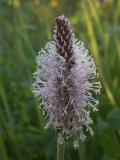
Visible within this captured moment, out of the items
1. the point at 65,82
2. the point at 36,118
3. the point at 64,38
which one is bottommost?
the point at 36,118

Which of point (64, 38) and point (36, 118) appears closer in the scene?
point (64, 38)

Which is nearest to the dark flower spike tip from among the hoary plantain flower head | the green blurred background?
the hoary plantain flower head

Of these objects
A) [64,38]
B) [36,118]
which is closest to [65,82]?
[64,38]

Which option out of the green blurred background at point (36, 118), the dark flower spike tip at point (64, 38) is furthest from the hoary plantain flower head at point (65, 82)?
the green blurred background at point (36, 118)

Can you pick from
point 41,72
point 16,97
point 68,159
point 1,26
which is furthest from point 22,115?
point 1,26

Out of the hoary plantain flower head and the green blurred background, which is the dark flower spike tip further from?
the green blurred background

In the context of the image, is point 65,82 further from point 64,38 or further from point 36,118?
point 36,118

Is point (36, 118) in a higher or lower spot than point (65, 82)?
lower

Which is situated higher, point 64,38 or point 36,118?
point 64,38
